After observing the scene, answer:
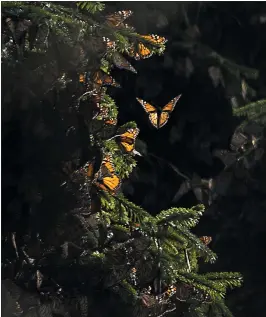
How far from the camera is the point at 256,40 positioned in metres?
2.51

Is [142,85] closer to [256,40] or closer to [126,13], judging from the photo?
[126,13]

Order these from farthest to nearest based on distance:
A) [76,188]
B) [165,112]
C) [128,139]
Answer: [165,112], [128,139], [76,188]

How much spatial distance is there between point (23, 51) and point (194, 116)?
66cm

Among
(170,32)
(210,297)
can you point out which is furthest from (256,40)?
(210,297)

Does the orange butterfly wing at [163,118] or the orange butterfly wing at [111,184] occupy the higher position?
the orange butterfly wing at [163,118]

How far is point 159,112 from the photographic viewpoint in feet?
8.02

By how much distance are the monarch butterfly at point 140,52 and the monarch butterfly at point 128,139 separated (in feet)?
0.84

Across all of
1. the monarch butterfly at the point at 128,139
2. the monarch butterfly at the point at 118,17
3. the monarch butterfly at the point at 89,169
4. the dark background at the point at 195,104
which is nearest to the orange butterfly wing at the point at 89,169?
the monarch butterfly at the point at 89,169

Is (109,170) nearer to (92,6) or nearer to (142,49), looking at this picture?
(142,49)

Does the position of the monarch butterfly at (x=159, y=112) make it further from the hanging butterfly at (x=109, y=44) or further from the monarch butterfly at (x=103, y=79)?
the hanging butterfly at (x=109, y=44)

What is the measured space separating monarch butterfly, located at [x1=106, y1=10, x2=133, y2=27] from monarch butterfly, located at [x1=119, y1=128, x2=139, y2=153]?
37 centimetres

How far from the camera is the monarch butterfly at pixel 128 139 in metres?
2.29

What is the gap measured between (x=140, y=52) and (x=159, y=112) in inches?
9.2

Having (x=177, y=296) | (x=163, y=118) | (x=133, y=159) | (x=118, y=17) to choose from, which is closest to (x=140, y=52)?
(x=118, y=17)
